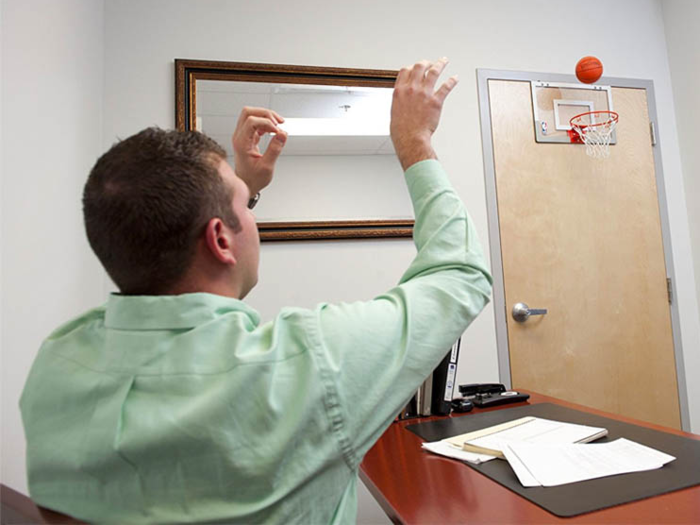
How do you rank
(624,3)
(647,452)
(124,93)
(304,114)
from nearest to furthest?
(647,452)
(124,93)
(304,114)
(624,3)

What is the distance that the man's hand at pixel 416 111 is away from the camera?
2.87 ft

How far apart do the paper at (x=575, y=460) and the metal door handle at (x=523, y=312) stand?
1320 millimetres

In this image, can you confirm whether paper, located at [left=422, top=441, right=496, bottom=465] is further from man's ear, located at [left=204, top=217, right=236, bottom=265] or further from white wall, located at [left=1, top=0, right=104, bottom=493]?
white wall, located at [left=1, top=0, right=104, bottom=493]

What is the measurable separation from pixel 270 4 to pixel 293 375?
7.47 ft

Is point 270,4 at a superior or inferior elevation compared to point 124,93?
superior

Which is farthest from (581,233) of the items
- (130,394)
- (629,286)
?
(130,394)

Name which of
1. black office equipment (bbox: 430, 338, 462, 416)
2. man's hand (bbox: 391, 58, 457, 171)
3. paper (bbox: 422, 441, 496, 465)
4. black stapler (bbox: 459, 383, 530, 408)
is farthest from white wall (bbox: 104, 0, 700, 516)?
man's hand (bbox: 391, 58, 457, 171)

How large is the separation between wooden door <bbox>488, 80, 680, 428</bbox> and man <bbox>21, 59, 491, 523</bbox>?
192 cm

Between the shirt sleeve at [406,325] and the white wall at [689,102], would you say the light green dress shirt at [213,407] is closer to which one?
the shirt sleeve at [406,325]

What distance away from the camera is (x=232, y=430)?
24.1 inches

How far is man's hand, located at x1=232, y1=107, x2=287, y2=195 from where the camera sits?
3.62 ft

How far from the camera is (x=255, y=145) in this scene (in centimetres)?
115

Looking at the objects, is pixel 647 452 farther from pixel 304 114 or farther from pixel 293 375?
pixel 304 114

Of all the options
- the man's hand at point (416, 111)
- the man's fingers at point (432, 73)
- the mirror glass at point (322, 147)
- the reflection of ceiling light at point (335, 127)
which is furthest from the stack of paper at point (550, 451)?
the reflection of ceiling light at point (335, 127)
